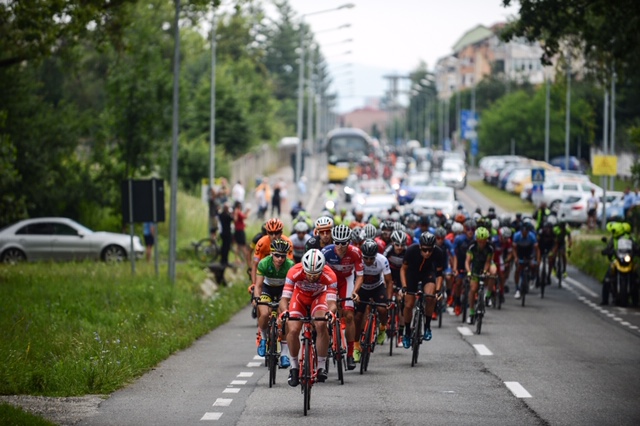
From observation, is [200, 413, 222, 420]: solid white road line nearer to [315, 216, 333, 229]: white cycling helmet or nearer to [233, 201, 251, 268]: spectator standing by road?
[315, 216, 333, 229]: white cycling helmet

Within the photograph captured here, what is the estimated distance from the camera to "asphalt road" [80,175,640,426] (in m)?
13.0

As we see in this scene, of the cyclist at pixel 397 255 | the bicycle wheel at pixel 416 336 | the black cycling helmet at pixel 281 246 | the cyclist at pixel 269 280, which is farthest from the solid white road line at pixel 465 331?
the black cycling helmet at pixel 281 246

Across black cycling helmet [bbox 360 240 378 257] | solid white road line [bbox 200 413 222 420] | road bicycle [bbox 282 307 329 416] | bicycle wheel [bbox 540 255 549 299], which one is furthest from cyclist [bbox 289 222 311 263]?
bicycle wheel [bbox 540 255 549 299]

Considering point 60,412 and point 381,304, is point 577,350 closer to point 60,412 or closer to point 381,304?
point 381,304

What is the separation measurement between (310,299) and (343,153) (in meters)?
76.8

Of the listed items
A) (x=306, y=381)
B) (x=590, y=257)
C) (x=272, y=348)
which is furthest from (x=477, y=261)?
(x=590, y=257)

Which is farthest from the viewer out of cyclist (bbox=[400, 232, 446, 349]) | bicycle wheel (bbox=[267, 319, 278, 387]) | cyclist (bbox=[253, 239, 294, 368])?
cyclist (bbox=[400, 232, 446, 349])

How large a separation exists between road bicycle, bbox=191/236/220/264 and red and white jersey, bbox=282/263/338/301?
23.9m

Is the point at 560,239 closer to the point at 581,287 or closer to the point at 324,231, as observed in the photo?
the point at 581,287

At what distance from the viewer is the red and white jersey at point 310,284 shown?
14.2 meters

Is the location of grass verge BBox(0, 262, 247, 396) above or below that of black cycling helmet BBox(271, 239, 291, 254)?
below

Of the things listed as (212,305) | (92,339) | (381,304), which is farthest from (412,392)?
(212,305)

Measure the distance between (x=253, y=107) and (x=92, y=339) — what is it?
74.2 metres

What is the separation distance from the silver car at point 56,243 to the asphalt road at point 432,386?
50.9 ft
